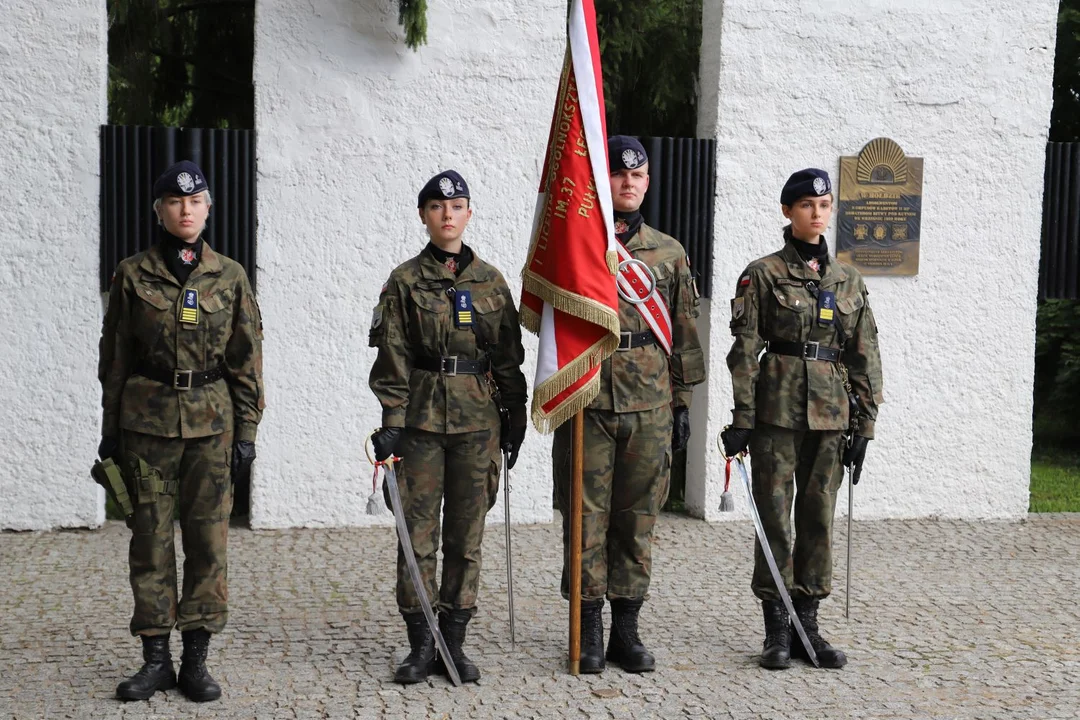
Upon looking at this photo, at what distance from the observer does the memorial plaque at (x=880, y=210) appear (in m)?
8.13

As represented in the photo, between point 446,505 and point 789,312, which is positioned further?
point 789,312

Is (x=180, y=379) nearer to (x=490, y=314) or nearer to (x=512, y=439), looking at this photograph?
(x=490, y=314)

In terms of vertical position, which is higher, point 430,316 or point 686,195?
point 686,195

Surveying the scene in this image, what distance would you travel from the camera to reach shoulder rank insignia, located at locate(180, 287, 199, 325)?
483cm

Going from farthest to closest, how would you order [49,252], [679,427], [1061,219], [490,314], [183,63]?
1. [183,63]
2. [1061,219]
3. [49,252]
4. [679,427]
5. [490,314]

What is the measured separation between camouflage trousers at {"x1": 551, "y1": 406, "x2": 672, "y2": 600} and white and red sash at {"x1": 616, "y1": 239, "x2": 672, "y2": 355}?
1.14 ft

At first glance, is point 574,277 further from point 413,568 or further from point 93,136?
point 93,136

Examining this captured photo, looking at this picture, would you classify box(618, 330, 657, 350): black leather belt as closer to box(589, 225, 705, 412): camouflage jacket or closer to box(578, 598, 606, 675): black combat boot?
box(589, 225, 705, 412): camouflage jacket

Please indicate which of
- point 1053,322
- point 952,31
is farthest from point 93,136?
point 1053,322

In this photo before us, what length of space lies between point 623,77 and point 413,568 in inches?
206

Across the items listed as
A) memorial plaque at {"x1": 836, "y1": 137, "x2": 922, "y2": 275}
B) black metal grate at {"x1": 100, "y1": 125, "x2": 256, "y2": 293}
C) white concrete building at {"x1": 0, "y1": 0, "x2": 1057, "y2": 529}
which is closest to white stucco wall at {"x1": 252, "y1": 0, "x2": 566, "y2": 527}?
white concrete building at {"x1": 0, "y1": 0, "x2": 1057, "y2": 529}

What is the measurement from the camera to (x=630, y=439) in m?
5.23

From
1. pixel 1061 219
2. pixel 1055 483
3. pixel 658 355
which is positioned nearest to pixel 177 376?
pixel 658 355

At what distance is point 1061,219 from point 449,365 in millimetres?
5301
